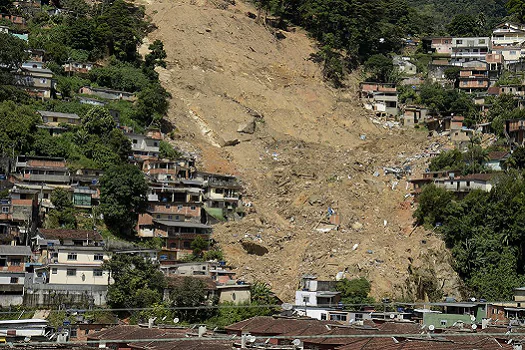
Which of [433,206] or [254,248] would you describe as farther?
[433,206]

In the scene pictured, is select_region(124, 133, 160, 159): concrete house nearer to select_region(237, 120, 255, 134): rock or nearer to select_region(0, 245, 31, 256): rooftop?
select_region(237, 120, 255, 134): rock

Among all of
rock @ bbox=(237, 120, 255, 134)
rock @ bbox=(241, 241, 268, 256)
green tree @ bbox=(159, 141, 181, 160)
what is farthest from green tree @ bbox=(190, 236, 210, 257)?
rock @ bbox=(237, 120, 255, 134)

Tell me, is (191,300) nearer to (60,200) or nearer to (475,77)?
(60,200)

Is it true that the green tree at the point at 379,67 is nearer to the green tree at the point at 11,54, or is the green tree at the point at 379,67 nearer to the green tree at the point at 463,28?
the green tree at the point at 463,28

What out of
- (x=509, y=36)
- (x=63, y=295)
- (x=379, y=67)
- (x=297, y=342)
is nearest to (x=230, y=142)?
(x=379, y=67)

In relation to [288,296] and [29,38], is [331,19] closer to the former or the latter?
[29,38]

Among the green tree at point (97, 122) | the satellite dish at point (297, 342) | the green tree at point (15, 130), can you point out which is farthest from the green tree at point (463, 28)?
the satellite dish at point (297, 342)
